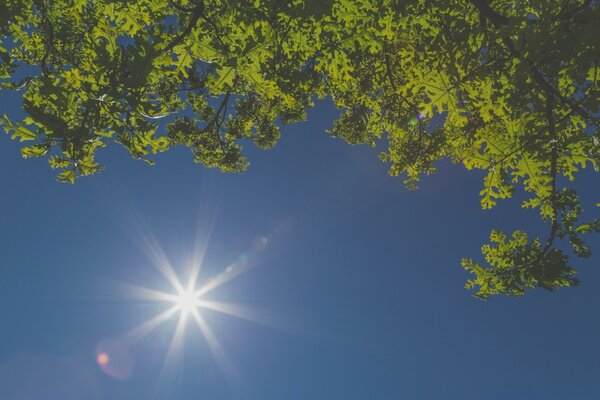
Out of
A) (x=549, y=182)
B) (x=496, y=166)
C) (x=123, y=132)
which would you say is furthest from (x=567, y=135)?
(x=123, y=132)

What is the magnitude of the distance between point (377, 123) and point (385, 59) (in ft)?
6.07

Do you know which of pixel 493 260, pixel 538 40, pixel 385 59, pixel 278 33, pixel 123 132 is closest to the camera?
pixel 538 40

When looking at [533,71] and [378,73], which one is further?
[378,73]

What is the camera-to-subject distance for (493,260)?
6.99m

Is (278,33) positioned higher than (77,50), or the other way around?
(77,50)

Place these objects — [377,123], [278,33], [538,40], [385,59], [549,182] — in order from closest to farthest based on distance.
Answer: [538,40] < [278,33] < [549,182] < [385,59] < [377,123]

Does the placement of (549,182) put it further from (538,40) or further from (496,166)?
(538,40)

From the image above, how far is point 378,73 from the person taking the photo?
30.8 feet

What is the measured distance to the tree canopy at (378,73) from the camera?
3.92 metres

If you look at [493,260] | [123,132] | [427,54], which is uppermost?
[427,54]

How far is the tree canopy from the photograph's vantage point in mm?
3920

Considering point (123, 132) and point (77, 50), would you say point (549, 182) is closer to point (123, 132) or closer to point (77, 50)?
point (123, 132)

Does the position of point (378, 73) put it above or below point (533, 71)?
above

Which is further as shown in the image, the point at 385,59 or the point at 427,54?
the point at 385,59
